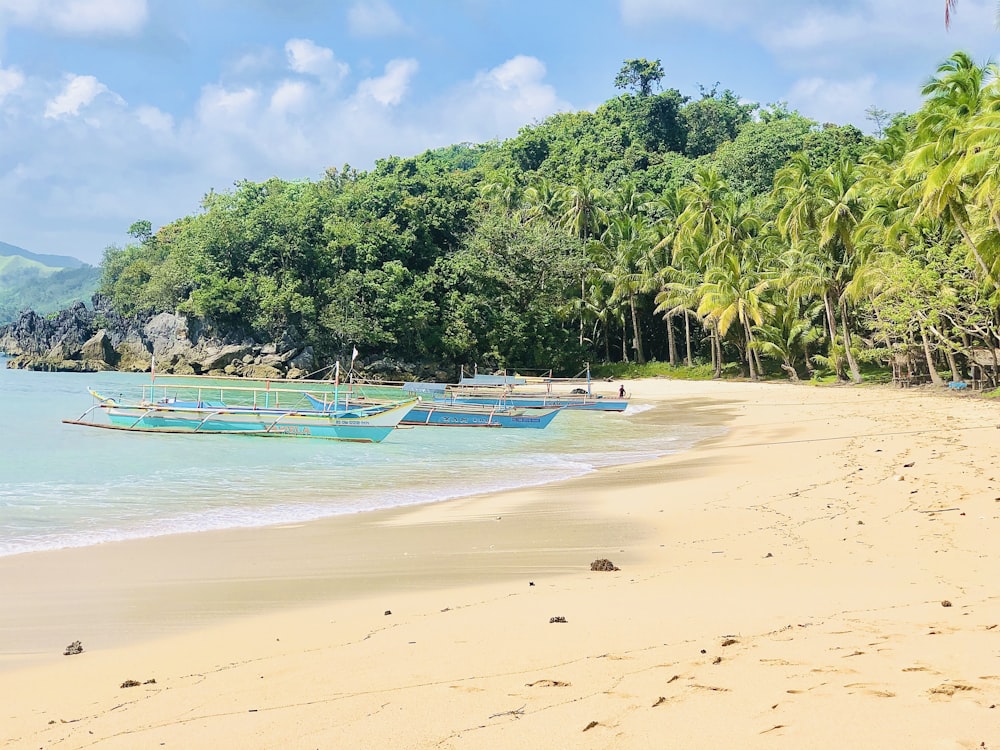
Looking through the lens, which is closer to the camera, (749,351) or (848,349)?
(848,349)

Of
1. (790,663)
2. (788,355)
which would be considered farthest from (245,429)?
(788,355)

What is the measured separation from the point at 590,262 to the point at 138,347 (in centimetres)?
3797

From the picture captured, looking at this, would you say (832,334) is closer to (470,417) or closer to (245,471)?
(470,417)

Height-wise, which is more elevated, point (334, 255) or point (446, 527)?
point (334, 255)

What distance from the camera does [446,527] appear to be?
389 inches

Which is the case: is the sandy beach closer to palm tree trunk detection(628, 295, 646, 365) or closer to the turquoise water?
the turquoise water

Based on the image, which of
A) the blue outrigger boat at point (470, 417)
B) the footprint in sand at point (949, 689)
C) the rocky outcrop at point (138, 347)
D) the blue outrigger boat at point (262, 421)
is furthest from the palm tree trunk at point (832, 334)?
the footprint in sand at point (949, 689)

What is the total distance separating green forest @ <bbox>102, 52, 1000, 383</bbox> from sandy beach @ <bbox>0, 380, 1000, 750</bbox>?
83.0 feet

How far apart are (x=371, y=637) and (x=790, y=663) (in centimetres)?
257

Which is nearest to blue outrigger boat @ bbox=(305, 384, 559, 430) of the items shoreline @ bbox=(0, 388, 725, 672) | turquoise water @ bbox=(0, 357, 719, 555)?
turquoise water @ bbox=(0, 357, 719, 555)

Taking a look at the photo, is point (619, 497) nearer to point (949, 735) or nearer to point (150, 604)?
point (150, 604)

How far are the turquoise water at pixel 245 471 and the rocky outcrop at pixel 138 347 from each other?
24729 millimetres

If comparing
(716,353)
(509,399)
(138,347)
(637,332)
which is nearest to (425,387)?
(509,399)

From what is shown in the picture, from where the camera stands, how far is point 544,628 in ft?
16.3
